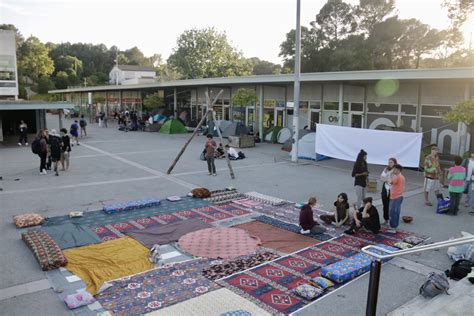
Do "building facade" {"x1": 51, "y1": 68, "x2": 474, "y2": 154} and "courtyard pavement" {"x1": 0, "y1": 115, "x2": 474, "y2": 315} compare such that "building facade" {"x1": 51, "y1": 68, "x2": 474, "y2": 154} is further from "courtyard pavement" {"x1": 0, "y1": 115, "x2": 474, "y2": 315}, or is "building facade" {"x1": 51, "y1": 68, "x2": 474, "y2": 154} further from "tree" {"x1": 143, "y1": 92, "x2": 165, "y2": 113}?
"tree" {"x1": 143, "y1": 92, "x2": 165, "y2": 113}

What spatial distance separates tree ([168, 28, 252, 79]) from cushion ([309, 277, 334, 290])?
235ft

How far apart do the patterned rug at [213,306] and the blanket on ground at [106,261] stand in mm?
1468

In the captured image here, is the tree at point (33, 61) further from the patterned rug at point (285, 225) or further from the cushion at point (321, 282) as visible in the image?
the cushion at point (321, 282)

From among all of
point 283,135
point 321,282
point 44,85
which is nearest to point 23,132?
point 283,135

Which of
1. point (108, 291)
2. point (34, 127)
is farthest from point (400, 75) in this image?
point (34, 127)

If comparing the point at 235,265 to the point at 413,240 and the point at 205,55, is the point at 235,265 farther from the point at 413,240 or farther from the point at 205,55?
the point at 205,55

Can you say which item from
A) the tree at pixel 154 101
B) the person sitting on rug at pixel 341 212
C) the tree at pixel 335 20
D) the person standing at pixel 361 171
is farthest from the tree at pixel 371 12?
the person sitting on rug at pixel 341 212

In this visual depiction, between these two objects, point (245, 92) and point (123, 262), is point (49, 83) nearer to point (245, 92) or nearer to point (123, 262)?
point (245, 92)

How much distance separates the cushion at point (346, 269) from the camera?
275 inches

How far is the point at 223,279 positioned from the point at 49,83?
267 feet

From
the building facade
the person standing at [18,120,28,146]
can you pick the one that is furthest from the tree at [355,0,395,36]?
the person standing at [18,120,28,146]

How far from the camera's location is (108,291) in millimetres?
6602

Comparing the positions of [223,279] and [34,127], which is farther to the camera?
[34,127]

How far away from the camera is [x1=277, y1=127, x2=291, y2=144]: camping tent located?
25.6m
